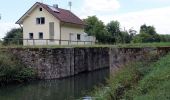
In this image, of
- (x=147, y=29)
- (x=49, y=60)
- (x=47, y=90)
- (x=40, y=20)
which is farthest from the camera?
(x=147, y=29)

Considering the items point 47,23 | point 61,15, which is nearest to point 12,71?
point 47,23

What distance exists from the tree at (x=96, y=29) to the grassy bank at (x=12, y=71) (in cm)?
3439

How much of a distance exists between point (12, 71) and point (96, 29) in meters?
40.3

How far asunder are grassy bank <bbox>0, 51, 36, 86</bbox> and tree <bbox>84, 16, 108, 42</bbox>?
113ft

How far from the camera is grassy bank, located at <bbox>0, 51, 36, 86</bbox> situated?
1154 inches

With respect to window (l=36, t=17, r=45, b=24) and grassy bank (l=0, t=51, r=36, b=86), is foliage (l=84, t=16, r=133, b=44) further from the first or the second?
grassy bank (l=0, t=51, r=36, b=86)

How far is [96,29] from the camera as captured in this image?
69.2m

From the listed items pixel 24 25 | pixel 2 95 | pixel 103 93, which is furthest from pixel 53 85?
pixel 24 25

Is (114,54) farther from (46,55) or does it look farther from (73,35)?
(73,35)

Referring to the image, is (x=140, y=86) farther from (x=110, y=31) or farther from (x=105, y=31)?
(x=110, y=31)

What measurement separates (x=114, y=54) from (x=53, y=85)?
786 centimetres

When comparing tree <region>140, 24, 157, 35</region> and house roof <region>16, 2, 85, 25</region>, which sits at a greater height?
house roof <region>16, 2, 85, 25</region>

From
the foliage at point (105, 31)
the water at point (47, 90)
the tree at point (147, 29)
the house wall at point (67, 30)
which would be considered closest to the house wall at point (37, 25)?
the house wall at point (67, 30)

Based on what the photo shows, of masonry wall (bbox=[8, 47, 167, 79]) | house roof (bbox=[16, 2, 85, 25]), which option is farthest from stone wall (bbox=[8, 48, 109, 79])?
house roof (bbox=[16, 2, 85, 25])
